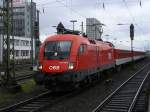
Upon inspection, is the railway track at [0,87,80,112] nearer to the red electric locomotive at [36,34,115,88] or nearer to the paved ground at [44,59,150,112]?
the paved ground at [44,59,150,112]

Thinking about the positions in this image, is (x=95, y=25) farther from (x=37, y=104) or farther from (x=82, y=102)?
(x=37, y=104)

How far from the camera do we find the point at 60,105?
1577 cm

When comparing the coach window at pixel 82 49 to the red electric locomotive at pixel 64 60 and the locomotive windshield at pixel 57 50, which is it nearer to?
the red electric locomotive at pixel 64 60

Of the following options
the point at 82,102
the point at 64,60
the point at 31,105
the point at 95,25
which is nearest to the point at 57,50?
the point at 64,60

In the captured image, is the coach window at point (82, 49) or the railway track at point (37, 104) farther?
the coach window at point (82, 49)

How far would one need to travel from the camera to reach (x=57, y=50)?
1852 centimetres

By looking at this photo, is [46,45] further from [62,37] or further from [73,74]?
[73,74]

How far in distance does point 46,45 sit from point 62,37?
94 cm

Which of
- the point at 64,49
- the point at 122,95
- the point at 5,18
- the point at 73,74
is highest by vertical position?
the point at 5,18

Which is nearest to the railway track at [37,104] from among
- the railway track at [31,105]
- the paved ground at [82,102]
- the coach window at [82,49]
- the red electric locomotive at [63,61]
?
the railway track at [31,105]

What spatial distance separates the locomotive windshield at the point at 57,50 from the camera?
18266 mm

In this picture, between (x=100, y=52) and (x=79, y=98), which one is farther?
(x=100, y=52)

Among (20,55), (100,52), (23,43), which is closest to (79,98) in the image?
(100,52)

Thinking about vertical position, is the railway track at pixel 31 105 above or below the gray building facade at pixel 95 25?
below
